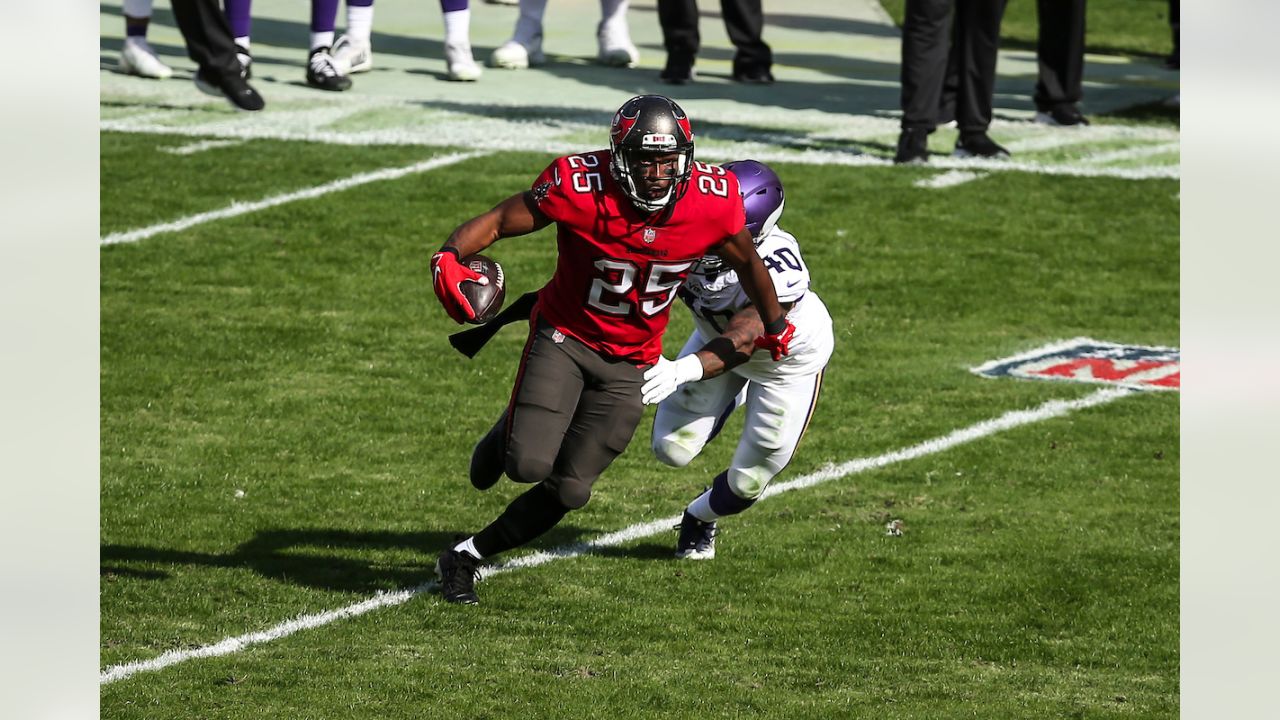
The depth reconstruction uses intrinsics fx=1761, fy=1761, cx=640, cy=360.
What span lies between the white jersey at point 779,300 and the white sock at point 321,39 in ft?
28.6

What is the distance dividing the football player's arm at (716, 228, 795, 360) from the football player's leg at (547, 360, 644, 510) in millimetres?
446

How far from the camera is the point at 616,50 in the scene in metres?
16.2

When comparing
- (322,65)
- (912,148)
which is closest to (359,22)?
(322,65)

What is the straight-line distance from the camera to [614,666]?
17.4ft

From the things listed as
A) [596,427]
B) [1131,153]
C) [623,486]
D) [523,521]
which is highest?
[1131,153]

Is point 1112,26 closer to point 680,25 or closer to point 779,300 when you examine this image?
point 680,25

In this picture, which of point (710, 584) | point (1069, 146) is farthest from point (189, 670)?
point (1069, 146)

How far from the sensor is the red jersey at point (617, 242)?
17.8ft

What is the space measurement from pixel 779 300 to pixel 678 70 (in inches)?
362

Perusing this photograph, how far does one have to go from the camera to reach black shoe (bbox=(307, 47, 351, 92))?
14211 millimetres

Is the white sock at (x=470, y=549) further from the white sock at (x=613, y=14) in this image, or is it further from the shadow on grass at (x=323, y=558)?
the white sock at (x=613, y=14)

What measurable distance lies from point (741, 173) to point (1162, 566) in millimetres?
2160

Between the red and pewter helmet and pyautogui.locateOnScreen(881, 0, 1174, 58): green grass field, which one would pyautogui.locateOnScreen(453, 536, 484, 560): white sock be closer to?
the red and pewter helmet

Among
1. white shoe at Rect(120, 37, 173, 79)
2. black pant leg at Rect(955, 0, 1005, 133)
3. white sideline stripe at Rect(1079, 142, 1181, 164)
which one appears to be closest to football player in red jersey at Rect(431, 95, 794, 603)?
black pant leg at Rect(955, 0, 1005, 133)
